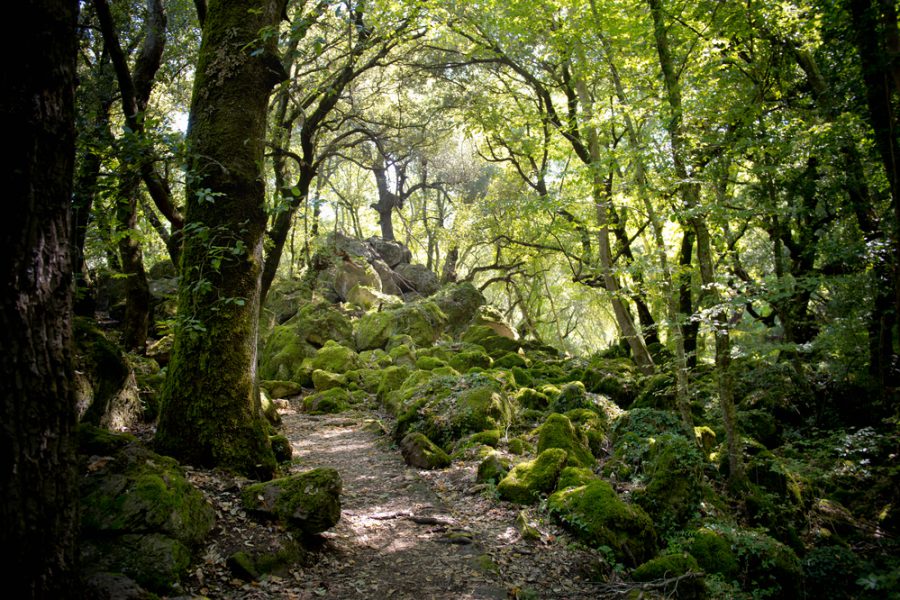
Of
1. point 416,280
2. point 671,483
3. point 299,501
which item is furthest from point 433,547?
point 416,280

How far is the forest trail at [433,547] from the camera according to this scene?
14.1 ft

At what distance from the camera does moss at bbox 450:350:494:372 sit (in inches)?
517

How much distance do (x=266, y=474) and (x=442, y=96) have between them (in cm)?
1266

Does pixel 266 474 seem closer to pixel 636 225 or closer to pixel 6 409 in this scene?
pixel 6 409

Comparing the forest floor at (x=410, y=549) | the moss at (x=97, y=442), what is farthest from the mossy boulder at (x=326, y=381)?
the moss at (x=97, y=442)

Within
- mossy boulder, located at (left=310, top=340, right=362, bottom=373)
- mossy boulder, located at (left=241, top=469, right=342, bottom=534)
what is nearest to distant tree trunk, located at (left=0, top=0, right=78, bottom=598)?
mossy boulder, located at (left=241, top=469, right=342, bottom=534)

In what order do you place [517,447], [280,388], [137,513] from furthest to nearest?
[280,388] < [517,447] < [137,513]

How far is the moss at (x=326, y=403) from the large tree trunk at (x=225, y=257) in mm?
5533

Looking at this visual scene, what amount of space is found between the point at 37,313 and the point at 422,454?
5.76 metres

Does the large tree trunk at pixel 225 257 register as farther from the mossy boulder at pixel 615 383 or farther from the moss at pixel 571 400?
the mossy boulder at pixel 615 383

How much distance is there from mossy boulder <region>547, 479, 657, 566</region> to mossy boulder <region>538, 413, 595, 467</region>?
119cm

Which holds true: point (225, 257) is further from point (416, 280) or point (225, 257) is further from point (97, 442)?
point (416, 280)

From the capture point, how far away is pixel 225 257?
489 cm

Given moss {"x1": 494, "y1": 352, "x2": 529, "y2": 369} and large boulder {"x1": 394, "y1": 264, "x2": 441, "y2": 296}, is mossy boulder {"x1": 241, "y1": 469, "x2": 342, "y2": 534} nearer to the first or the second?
moss {"x1": 494, "y1": 352, "x2": 529, "y2": 369}
